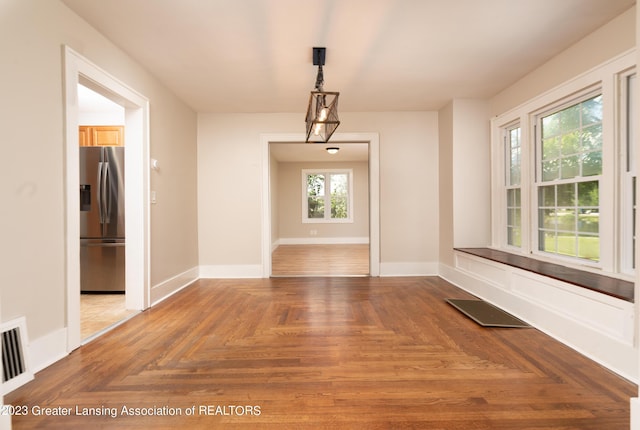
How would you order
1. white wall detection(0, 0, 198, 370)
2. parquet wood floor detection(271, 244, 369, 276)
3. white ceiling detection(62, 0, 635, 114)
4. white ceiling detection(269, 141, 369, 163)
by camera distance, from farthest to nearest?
white ceiling detection(269, 141, 369, 163), parquet wood floor detection(271, 244, 369, 276), white ceiling detection(62, 0, 635, 114), white wall detection(0, 0, 198, 370)

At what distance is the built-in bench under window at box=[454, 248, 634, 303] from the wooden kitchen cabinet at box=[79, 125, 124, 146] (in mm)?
5062

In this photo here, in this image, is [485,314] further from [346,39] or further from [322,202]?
[322,202]

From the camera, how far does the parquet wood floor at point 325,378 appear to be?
1.56 metres

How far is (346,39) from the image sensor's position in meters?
2.76

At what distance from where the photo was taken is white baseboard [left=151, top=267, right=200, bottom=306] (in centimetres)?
358

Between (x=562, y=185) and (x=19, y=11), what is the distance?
453 centimetres

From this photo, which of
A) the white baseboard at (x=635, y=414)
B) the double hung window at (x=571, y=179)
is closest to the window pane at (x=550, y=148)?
the double hung window at (x=571, y=179)

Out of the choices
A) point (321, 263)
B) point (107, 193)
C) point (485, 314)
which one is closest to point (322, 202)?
point (321, 263)

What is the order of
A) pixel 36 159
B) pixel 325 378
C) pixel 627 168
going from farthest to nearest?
pixel 627 168
pixel 36 159
pixel 325 378

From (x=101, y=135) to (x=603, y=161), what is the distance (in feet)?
18.9

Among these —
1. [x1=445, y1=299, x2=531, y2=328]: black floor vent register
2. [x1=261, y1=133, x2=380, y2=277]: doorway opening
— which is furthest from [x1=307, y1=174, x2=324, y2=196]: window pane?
[x1=445, y1=299, x2=531, y2=328]: black floor vent register

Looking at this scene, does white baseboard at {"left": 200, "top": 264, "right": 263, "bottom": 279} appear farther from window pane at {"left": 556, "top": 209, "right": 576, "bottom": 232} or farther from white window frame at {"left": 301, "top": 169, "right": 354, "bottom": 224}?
white window frame at {"left": 301, "top": 169, "right": 354, "bottom": 224}

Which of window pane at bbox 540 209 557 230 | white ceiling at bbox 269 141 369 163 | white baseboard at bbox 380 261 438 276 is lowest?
white baseboard at bbox 380 261 438 276

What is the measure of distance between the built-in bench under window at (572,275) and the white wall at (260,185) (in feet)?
4.28
